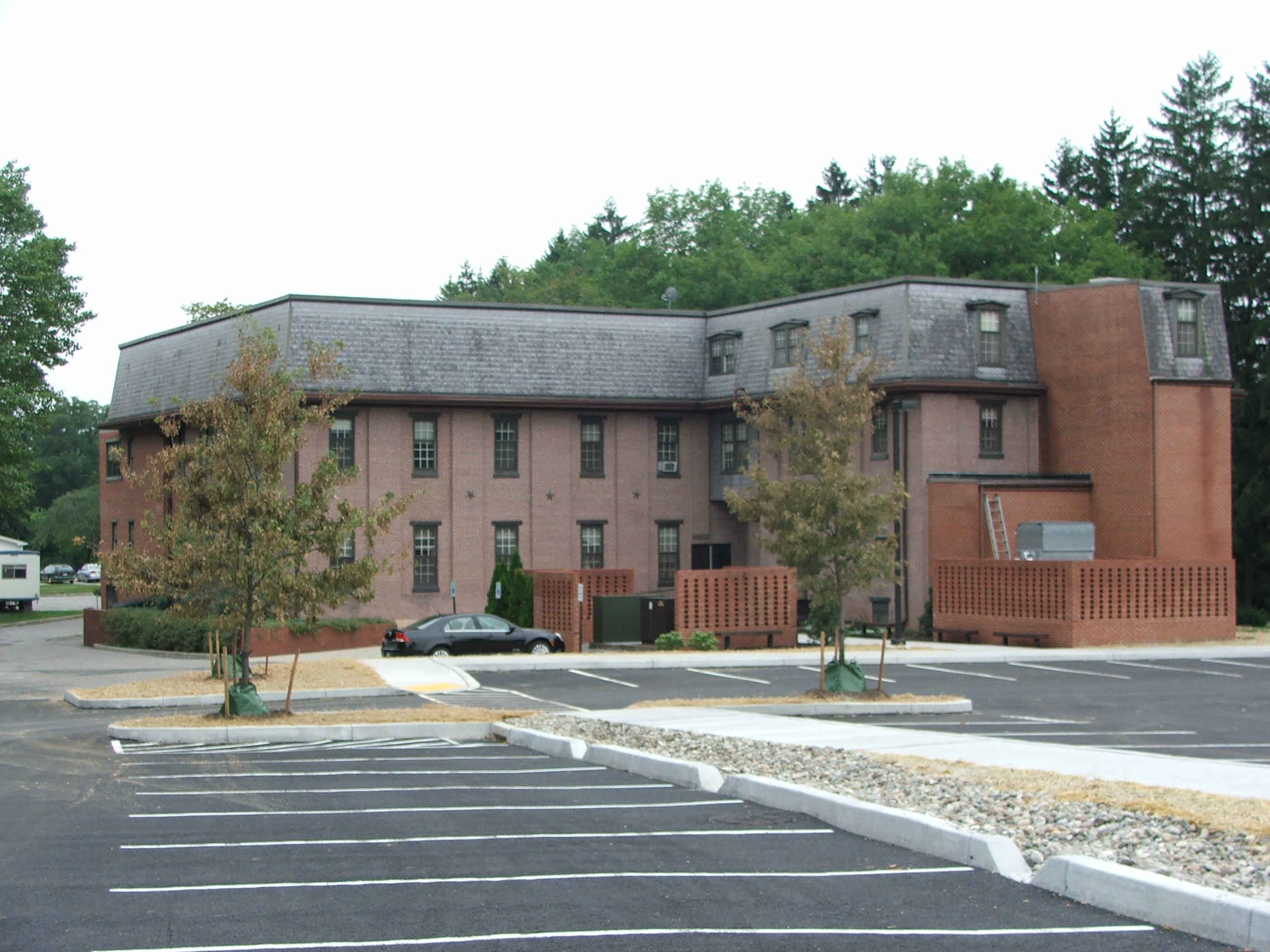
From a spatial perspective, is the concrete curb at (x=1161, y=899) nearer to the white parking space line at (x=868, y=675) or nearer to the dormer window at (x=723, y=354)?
the white parking space line at (x=868, y=675)

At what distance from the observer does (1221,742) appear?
64.2ft

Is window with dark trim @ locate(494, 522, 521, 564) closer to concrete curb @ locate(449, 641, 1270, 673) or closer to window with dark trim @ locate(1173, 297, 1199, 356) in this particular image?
concrete curb @ locate(449, 641, 1270, 673)

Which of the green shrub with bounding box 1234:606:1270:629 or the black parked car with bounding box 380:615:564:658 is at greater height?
the black parked car with bounding box 380:615:564:658

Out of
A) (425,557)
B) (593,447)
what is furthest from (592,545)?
(425,557)

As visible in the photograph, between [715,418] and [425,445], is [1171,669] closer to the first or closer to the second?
[715,418]

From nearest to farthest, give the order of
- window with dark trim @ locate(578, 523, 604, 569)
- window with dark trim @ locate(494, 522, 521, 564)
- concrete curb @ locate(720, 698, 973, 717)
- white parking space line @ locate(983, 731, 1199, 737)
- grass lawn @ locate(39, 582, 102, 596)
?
white parking space line @ locate(983, 731, 1199, 737) < concrete curb @ locate(720, 698, 973, 717) < window with dark trim @ locate(494, 522, 521, 564) < window with dark trim @ locate(578, 523, 604, 569) < grass lawn @ locate(39, 582, 102, 596)

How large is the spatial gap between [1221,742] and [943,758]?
18.5ft

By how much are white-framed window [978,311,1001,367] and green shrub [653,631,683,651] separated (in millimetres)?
14136

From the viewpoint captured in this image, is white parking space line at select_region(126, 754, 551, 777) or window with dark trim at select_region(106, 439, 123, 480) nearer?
white parking space line at select_region(126, 754, 551, 777)

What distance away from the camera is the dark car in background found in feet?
409

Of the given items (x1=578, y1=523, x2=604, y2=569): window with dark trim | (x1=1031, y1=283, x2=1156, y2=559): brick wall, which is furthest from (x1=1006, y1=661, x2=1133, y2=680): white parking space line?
(x1=578, y1=523, x2=604, y2=569): window with dark trim

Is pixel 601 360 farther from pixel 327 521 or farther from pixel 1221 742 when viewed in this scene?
pixel 1221 742

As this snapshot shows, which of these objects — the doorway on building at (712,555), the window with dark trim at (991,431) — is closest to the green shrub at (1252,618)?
the window with dark trim at (991,431)

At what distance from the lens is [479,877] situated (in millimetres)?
10195
